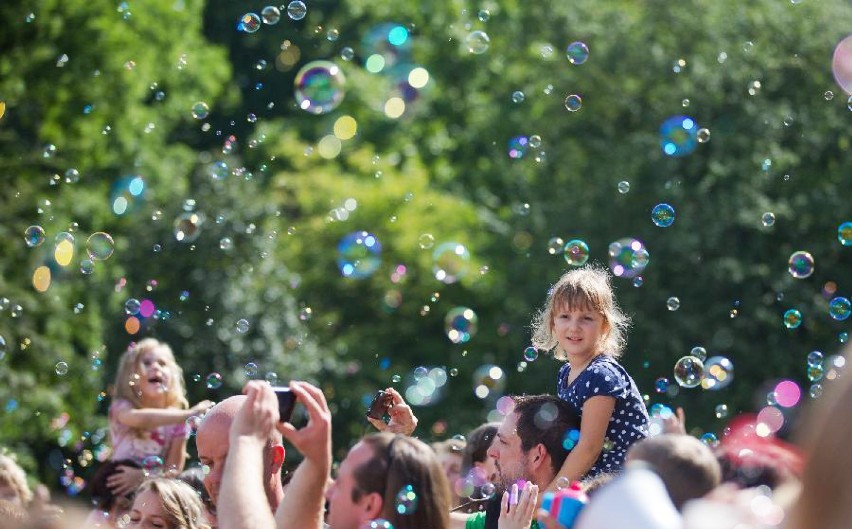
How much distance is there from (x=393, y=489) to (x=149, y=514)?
55.1 inches

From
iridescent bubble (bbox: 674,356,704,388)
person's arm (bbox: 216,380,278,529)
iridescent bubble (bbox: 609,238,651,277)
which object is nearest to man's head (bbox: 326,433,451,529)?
person's arm (bbox: 216,380,278,529)

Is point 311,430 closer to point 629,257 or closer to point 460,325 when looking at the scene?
point 629,257

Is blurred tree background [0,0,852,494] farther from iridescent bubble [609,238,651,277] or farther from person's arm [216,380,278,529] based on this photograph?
person's arm [216,380,278,529]

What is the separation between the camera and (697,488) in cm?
279

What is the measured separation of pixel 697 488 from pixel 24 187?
45.2 ft

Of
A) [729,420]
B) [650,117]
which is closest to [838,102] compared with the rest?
[650,117]

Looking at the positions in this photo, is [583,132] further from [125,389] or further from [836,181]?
[125,389]

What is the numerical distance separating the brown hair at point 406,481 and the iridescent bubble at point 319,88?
4.70 m

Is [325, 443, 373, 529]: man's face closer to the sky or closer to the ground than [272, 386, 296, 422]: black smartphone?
closer to the ground

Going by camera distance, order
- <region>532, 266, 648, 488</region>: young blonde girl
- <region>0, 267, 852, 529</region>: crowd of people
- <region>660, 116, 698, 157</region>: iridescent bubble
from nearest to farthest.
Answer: <region>0, 267, 852, 529</region>: crowd of people → <region>532, 266, 648, 488</region>: young blonde girl → <region>660, 116, 698, 157</region>: iridescent bubble

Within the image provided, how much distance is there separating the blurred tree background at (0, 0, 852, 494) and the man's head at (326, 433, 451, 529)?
8.54 metres

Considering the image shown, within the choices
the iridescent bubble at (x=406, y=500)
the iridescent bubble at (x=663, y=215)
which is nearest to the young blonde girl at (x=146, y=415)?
the iridescent bubble at (x=663, y=215)

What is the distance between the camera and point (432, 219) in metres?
19.7

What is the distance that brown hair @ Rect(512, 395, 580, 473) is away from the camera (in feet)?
13.9
